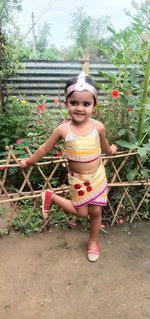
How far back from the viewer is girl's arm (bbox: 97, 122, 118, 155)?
2.37 m

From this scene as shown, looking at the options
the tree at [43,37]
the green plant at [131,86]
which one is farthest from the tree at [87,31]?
the green plant at [131,86]

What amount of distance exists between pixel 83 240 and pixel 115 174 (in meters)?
0.62

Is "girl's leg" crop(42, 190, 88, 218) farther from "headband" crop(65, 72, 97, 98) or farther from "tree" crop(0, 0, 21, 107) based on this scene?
"tree" crop(0, 0, 21, 107)

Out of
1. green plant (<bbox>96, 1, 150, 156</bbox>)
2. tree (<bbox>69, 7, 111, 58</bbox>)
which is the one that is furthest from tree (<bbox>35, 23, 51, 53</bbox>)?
green plant (<bbox>96, 1, 150, 156</bbox>)

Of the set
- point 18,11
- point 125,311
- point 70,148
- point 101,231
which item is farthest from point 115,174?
point 18,11

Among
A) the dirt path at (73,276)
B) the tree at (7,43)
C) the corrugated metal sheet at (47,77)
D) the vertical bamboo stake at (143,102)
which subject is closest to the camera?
the dirt path at (73,276)

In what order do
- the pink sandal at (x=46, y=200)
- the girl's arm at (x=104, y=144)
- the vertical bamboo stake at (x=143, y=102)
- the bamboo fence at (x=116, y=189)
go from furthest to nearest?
the bamboo fence at (x=116, y=189), the vertical bamboo stake at (x=143, y=102), the pink sandal at (x=46, y=200), the girl's arm at (x=104, y=144)

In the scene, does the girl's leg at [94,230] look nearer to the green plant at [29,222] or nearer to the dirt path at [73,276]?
A: the dirt path at [73,276]

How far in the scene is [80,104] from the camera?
214 cm

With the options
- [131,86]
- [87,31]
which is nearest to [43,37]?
[87,31]

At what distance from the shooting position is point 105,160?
2770mm

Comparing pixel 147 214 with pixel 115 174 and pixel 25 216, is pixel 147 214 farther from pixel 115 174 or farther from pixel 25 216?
pixel 25 216

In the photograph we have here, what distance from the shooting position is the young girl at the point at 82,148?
2146 mm

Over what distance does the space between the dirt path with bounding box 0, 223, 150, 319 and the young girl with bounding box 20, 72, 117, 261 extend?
0.36m
